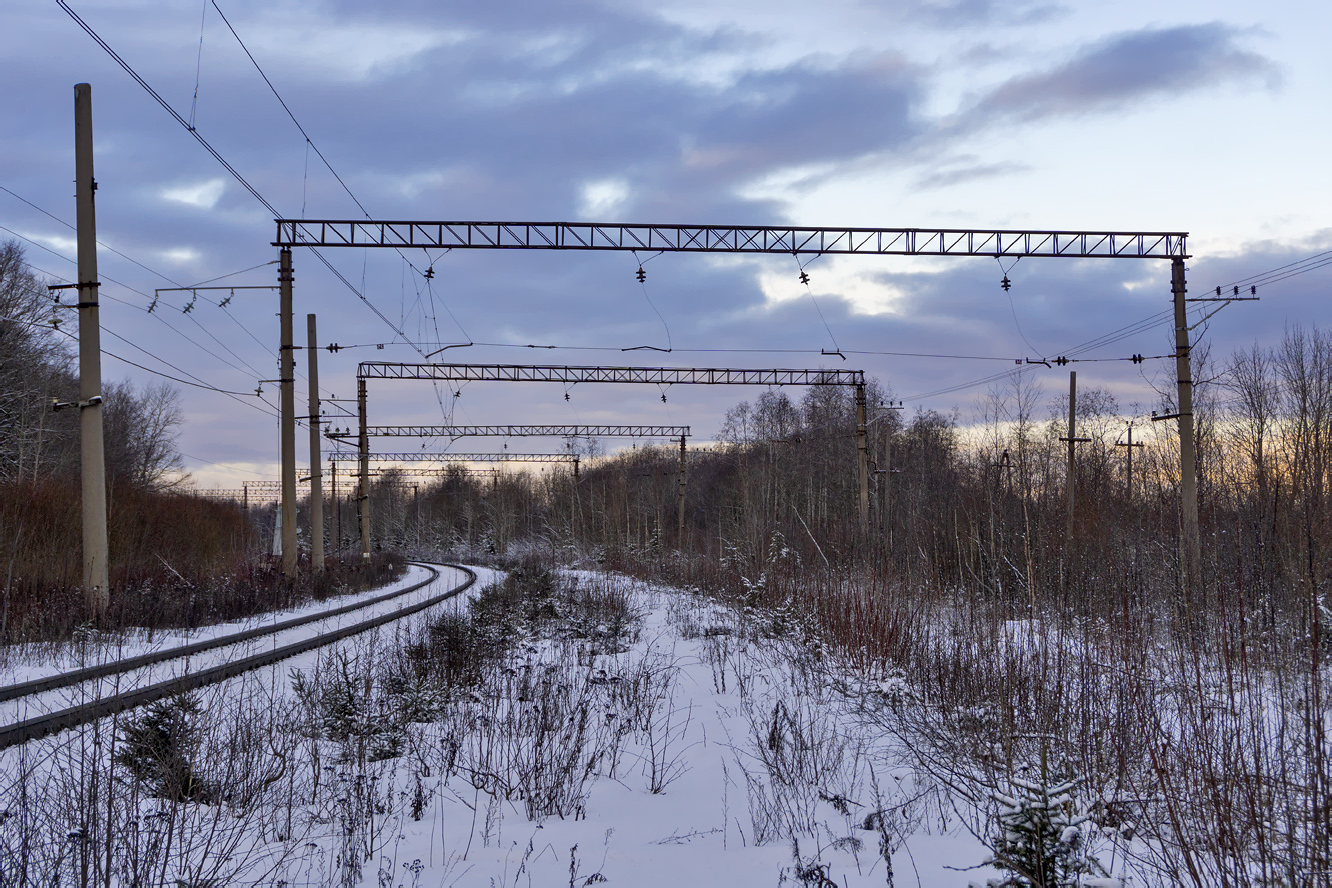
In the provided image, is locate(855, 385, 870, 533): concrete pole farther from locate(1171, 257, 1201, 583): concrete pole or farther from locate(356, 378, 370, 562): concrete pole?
locate(356, 378, 370, 562): concrete pole

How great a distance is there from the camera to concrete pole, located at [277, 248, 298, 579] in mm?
21484

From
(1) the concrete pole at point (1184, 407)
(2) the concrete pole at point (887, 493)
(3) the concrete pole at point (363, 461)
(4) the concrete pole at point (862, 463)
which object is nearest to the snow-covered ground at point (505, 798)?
(2) the concrete pole at point (887, 493)

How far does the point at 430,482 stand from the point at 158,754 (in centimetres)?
10375

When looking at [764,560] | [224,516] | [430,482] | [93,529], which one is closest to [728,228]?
[764,560]

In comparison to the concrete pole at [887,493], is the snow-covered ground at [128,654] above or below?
below

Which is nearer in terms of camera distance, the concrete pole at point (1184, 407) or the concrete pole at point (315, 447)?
the concrete pole at point (1184, 407)

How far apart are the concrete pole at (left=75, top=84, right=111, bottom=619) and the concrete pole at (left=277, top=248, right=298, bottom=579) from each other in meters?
7.17

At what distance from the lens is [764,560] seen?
16547 mm

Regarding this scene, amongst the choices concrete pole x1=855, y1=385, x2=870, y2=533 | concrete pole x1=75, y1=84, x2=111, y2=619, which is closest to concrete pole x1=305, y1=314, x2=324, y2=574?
concrete pole x1=75, y1=84, x2=111, y2=619

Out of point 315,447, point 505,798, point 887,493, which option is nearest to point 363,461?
point 315,447

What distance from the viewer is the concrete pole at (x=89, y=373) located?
539 inches

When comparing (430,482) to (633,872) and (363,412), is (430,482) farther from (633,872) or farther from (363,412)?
(633,872)

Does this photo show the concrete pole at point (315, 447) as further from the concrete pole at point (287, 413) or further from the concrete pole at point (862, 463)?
the concrete pole at point (862, 463)

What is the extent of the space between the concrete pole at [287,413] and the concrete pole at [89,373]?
7.17 m
